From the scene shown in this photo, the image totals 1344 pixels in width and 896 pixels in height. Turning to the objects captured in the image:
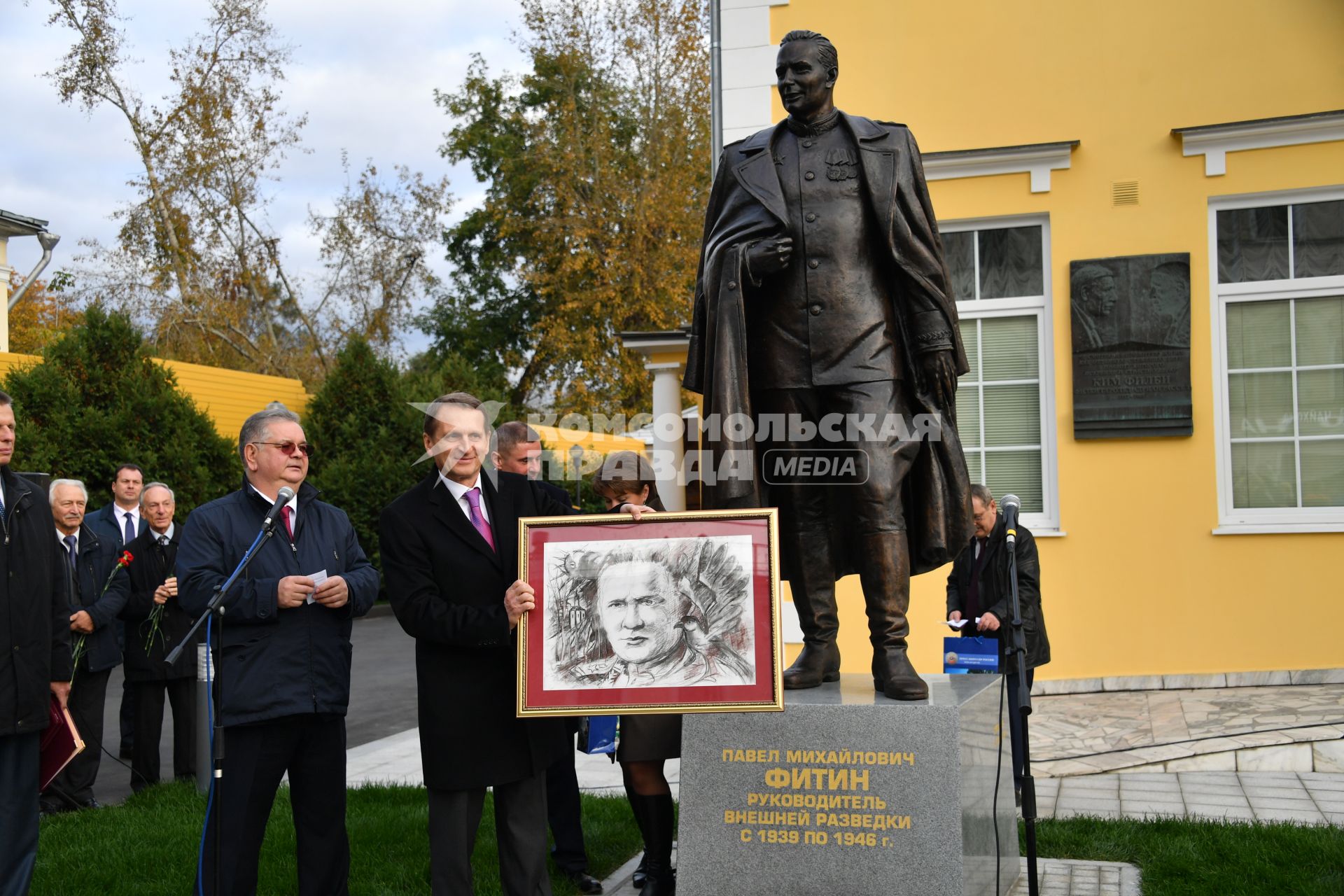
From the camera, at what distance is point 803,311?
4527 mm

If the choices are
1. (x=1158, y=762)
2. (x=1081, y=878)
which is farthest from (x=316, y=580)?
(x=1158, y=762)

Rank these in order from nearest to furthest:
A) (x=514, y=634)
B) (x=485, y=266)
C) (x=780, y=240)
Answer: (x=514, y=634) < (x=780, y=240) < (x=485, y=266)

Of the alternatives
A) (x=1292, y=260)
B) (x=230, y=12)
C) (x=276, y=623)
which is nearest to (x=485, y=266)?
(x=230, y=12)

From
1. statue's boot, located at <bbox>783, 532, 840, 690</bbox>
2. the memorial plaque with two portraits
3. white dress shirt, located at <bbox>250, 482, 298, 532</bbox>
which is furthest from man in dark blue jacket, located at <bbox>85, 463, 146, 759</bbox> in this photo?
the memorial plaque with two portraits

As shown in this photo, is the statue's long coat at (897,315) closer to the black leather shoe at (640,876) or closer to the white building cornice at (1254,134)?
the black leather shoe at (640,876)

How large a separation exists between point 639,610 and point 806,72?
2.15 m

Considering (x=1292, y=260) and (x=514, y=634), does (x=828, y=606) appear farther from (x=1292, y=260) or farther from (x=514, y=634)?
(x=1292, y=260)

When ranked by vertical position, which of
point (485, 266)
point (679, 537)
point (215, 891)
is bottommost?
point (215, 891)

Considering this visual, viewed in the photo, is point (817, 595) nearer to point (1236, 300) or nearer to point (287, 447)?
point (287, 447)

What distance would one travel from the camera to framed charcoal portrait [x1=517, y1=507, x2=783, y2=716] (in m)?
3.60

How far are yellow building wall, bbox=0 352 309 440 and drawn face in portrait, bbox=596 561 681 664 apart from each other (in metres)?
16.6

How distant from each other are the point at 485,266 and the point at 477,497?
32466 mm

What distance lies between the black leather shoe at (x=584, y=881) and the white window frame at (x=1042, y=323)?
554 cm

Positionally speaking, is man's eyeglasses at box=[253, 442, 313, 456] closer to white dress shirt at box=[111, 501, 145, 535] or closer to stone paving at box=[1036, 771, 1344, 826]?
stone paving at box=[1036, 771, 1344, 826]
